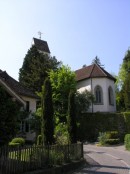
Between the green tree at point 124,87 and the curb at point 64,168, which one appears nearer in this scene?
the curb at point 64,168

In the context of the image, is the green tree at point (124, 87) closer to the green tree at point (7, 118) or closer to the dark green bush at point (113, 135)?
the dark green bush at point (113, 135)

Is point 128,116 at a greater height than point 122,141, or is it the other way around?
point 128,116

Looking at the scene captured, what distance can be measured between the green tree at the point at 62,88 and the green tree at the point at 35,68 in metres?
4.92

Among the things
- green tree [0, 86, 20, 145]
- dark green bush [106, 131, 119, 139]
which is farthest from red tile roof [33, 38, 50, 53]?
green tree [0, 86, 20, 145]

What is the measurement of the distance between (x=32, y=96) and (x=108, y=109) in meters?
13.5

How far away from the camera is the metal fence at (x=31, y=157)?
487 inches

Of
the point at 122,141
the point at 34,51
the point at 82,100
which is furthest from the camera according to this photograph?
the point at 34,51

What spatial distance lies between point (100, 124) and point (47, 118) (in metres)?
22.6

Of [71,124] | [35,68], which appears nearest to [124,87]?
[35,68]

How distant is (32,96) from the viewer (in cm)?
4225

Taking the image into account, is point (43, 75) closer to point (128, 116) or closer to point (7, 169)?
point (128, 116)

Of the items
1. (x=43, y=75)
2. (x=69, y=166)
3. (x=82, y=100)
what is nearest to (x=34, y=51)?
(x=43, y=75)

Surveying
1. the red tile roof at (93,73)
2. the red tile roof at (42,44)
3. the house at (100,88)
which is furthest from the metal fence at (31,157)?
the red tile roof at (42,44)

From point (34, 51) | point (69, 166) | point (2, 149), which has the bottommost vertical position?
point (69, 166)
